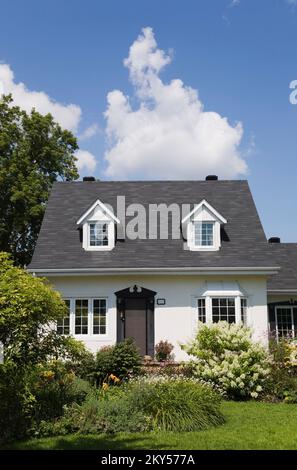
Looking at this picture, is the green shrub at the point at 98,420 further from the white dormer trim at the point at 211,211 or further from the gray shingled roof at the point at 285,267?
the gray shingled roof at the point at 285,267

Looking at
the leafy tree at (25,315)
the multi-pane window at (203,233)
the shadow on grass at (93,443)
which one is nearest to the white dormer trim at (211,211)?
the multi-pane window at (203,233)

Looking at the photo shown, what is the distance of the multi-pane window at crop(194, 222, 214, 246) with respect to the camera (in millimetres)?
21188

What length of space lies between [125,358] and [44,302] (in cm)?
616

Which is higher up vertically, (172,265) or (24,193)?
(24,193)

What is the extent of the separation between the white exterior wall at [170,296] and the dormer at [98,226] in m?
2.04

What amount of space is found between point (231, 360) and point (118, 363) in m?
3.52

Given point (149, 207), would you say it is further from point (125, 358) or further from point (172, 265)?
point (125, 358)

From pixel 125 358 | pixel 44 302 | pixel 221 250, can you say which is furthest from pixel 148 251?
pixel 44 302

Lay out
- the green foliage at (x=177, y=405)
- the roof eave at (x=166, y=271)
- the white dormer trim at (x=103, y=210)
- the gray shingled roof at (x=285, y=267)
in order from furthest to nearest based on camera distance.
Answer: the gray shingled roof at (x=285, y=267)
the white dormer trim at (x=103, y=210)
the roof eave at (x=166, y=271)
the green foliage at (x=177, y=405)

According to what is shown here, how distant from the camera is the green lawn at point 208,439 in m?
8.33

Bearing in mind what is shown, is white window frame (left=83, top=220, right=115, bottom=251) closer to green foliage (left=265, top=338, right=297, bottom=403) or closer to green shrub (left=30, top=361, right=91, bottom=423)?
green foliage (left=265, top=338, right=297, bottom=403)

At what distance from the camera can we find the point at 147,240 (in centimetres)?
2166

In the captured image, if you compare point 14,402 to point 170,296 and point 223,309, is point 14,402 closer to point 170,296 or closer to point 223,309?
point 170,296

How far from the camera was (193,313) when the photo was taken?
19.6 m
